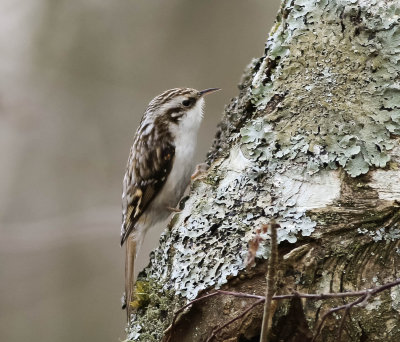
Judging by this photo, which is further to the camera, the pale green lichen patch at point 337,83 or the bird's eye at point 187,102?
the bird's eye at point 187,102

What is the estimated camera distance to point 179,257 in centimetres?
194

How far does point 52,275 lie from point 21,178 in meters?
0.74

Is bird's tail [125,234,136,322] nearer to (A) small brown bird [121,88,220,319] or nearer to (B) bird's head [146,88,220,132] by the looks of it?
(A) small brown bird [121,88,220,319]

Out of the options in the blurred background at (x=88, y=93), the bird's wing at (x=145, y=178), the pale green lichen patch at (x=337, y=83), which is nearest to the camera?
the pale green lichen patch at (x=337, y=83)

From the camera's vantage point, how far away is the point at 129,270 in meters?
2.50

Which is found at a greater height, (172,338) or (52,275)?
(172,338)

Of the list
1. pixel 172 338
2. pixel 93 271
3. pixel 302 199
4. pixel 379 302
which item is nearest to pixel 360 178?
pixel 302 199

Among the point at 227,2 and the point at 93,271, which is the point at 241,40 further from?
the point at 93,271

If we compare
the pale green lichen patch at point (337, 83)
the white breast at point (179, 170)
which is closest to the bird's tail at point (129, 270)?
the white breast at point (179, 170)

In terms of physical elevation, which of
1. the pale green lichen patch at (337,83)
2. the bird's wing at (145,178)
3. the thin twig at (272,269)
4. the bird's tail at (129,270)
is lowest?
the bird's tail at (129,270)

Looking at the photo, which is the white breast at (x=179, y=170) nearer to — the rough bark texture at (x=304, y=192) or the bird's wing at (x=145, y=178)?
the bird's wing at (x=145, y=178)

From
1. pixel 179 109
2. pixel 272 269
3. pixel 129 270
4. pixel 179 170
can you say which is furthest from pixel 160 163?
pixel 272 269

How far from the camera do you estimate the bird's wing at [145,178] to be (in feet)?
8.96

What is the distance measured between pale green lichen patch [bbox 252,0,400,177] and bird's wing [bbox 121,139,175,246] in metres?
0.74
